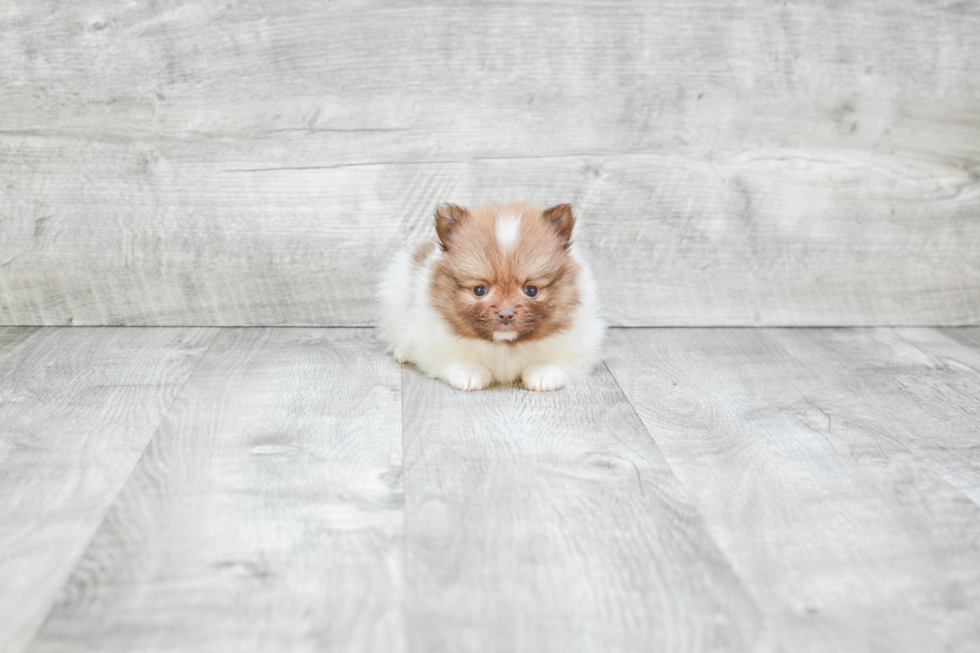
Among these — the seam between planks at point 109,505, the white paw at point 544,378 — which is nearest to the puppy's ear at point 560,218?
the white paw at point 544,378

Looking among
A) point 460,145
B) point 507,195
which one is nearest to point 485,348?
point 507,195

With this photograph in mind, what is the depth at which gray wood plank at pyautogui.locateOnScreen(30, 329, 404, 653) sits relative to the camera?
1363 millimetres

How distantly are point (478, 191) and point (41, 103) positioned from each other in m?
1.55

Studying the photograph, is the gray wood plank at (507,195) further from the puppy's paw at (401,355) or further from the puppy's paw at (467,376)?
the puppy's paw at (467,376)

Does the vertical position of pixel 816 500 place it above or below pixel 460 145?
below

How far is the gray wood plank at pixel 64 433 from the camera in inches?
59.2

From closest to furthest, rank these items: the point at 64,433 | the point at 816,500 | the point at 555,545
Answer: the point at 555,545 < the point at 816,500 < the point at 64,433

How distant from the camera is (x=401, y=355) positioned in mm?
2695

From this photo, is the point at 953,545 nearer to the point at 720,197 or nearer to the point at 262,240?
the point at 720,197

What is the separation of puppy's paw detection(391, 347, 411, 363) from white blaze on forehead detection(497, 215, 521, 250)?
525 millimetres

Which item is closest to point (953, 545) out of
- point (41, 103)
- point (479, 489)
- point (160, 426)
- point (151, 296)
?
point (479, 489)

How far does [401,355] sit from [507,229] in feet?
1.90

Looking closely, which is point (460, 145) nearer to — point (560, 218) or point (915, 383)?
point (560, 218)

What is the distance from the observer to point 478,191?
2.99 metres
